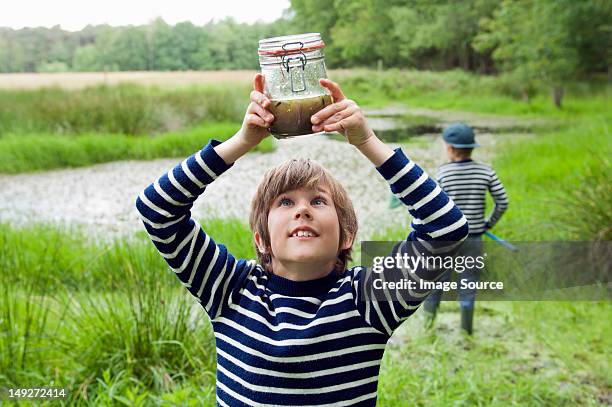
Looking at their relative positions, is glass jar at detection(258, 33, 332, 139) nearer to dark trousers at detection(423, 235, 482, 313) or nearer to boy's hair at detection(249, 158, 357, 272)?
boy's hair at detection(249, 158, 357, 272)

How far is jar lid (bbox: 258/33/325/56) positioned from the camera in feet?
3.67

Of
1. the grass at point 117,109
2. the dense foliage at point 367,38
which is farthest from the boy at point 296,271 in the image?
the grass at point 117,109

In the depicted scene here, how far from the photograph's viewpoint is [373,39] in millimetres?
14562

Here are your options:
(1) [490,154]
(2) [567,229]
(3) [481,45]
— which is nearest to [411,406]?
(2) [567,229]

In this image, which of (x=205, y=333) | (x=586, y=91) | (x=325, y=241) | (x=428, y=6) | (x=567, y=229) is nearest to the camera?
(x=325, y=241)

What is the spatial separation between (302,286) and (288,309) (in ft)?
0.18

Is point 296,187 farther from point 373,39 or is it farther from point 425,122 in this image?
point 373,39

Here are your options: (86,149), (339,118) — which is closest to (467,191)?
(339,118)

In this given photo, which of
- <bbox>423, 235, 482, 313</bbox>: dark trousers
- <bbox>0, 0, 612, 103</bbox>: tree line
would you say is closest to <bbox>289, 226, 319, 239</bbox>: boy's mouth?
<bbox>423, 235, 482, 313</bbox>: dark trousers

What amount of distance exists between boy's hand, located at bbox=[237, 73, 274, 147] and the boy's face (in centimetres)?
14

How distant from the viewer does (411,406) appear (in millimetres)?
2172

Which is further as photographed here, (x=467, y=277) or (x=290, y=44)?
(x=467, y=277)

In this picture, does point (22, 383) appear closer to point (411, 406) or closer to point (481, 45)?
point (411, 406)

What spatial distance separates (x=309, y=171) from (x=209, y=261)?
27 cm
